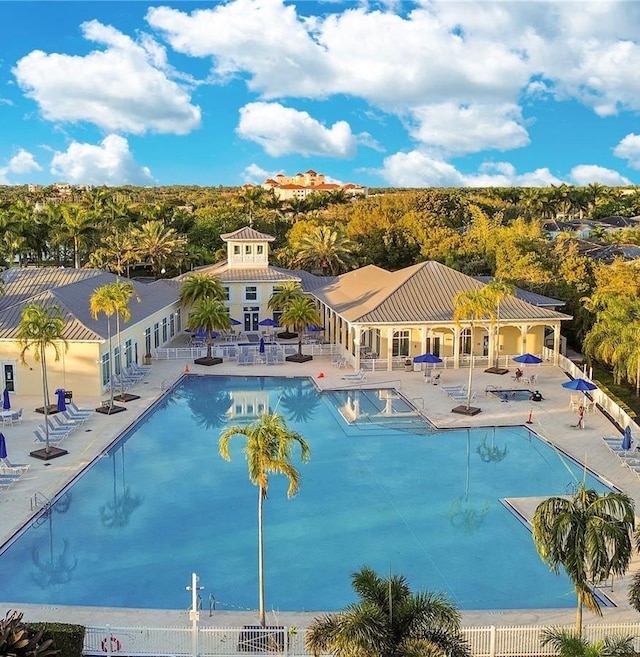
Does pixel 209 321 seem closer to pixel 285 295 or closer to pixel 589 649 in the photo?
pixel 285 295

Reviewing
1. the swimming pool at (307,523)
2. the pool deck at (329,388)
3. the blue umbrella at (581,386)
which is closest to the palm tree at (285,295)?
the pool deck at (329,388)

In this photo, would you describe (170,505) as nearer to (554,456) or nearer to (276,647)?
(276,647)

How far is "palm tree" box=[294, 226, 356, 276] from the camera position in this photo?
56.2m

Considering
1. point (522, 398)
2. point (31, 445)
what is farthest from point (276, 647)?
point (522, 398)

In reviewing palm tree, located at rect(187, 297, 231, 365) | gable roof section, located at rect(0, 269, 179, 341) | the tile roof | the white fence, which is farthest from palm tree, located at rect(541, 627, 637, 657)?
the tile roof

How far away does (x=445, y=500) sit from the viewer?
20250mm

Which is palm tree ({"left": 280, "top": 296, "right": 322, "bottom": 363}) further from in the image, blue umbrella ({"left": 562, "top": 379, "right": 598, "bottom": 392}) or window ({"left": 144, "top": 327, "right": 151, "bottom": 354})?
blue umbrella ({"left": 562, "top": 379, "right": 598, "bottom": 392})

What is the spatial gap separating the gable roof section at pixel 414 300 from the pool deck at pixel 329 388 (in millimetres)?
2757

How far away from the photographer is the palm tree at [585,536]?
1127cm

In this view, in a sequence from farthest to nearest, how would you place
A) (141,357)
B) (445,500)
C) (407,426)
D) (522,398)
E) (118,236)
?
(118,236) → (141,357) → (522,398) → (407,426) → (445,500)

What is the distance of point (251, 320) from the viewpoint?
150 ft

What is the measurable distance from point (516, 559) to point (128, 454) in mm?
13147

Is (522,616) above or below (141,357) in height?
below

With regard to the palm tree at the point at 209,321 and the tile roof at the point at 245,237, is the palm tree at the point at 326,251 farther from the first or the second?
the palm tree at the point at 209,321
